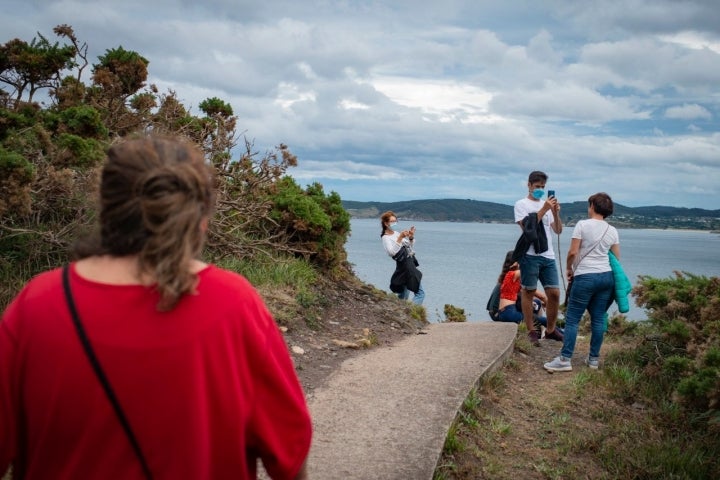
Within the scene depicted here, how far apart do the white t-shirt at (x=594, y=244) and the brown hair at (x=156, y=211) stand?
5.95 meters

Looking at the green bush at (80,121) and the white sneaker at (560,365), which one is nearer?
the green bush at (80,121)

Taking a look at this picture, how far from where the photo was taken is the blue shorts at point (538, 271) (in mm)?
8258

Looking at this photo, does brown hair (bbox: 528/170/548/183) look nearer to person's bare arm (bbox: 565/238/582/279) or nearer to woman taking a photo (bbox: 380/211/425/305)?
person's bare arm (bbox: 565/238/582/279)

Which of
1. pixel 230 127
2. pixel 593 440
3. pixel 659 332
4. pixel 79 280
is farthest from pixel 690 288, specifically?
pixel 79 280

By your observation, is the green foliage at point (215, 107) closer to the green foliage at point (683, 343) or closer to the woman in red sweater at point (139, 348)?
the green foliage at point (683, 343)

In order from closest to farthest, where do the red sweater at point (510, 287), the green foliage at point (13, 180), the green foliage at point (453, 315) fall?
the green foliage at point (13, 180) → the red sweater at point (510, 287) → the green foliage at point (453, 315)

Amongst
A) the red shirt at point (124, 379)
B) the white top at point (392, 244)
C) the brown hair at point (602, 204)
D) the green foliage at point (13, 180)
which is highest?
the brown hair at point (602, 204)

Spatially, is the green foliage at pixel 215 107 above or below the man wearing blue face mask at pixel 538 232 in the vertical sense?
above

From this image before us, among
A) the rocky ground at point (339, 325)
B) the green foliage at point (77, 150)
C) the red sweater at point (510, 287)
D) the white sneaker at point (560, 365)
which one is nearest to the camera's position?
the green foliage at point (77, 150)

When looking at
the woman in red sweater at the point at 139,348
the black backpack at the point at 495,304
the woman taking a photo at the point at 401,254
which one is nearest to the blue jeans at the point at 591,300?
the black backpack at the point at 495,304

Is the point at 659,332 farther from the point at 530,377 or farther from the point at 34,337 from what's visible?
the point at 34,337

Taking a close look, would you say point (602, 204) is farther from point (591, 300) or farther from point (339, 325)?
point (339, 325)

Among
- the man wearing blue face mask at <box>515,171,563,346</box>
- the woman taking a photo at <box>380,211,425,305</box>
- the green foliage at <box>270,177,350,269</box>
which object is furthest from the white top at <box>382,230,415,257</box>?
the man wearing blue face mask at <box>515,171,563,346</box>

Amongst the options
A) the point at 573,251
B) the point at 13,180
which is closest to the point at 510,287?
the point at 573,251
